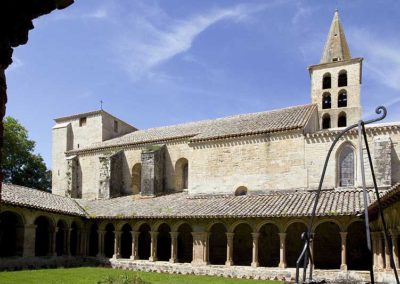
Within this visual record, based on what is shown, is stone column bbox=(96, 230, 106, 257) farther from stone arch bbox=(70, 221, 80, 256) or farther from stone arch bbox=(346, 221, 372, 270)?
stone arch bbox=(346, 221, 372, 270)

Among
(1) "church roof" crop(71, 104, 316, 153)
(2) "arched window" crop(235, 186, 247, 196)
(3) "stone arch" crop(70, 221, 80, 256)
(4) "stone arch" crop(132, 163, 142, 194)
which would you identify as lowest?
(3) "stone arch" crop(70, 221, 80, 256)

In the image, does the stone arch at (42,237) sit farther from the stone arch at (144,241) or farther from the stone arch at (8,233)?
the stone arch at (144,241)

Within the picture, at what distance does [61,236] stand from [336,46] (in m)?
21.6

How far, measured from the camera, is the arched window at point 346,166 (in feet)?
77.3

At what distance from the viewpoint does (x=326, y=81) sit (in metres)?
29.0

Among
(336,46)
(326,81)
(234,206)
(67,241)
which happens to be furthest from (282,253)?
(336,46)

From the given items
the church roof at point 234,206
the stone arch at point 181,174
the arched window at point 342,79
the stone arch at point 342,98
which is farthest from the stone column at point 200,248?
the arched window at point 342,79

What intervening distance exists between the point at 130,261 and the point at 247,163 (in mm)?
8664

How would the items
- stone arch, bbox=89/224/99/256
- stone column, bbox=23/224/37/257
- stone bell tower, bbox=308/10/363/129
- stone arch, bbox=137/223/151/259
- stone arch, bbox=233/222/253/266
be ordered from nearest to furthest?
1. stone column, bbox=23/224/37/257
2. stone arch, bbox=233/222/253/266
3. stone bell tower, bbox=308/10/363/129
4. stone arch, bbox=89/224/99/256
5. stone arch, bbox=137/223/151/259

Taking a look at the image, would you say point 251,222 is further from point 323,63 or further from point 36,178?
point 36,178

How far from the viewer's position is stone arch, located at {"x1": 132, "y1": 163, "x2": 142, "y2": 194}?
3147 cm

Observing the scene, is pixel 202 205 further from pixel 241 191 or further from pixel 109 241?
pixel 109 241

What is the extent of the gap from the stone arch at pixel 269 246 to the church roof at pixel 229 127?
5.57m

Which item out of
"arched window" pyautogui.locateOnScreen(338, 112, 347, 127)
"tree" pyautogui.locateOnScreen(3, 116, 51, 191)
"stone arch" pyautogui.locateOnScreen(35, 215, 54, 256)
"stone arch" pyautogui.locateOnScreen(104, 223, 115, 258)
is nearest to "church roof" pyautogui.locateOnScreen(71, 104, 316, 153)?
"arched window" pyautogui.locateOnScreen(338, 112, 347, 127)
